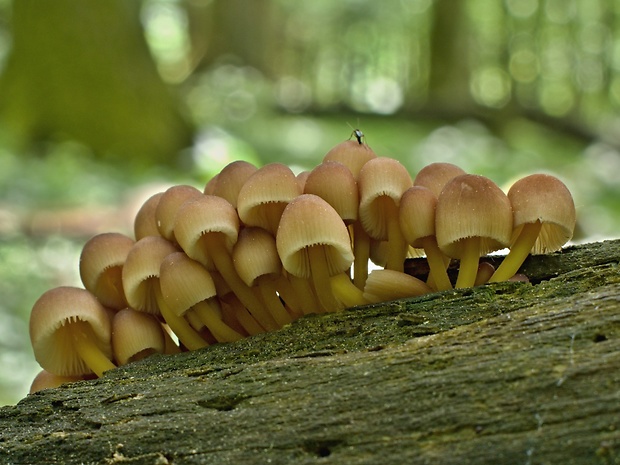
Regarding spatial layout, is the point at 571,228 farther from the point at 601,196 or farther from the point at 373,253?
the point at 601,196

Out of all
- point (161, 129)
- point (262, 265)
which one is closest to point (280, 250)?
point (262, 265)

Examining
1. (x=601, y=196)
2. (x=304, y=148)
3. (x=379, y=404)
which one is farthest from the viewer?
(x=304, y=148)

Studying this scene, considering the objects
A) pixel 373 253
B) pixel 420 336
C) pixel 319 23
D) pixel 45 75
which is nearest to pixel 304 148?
pixel 45 75

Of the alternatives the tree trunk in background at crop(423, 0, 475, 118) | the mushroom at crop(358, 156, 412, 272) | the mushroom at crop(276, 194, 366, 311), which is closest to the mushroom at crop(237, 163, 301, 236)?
the mushroom at crop(276, 194, 366, 311)

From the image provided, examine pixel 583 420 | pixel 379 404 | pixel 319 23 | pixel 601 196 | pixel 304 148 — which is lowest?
pixel 583 420

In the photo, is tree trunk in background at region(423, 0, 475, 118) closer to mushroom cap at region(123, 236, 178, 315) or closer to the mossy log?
mushroom cap at region(123, 236, 178, 315)

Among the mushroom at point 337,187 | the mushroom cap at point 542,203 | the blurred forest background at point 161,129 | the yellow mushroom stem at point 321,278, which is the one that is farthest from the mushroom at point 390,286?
the blurred forest background at point 161,129

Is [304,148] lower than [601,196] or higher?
higher

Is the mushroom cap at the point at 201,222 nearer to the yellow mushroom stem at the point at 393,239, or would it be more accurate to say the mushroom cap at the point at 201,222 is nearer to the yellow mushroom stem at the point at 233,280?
the yellow mushroom stem at the point at 233,280
